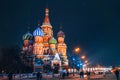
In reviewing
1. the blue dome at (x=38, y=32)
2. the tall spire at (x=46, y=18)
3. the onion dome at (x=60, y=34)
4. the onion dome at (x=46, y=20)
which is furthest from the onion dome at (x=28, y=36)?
the onion dome at (x=60, y=34)

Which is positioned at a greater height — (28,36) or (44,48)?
(28,36)

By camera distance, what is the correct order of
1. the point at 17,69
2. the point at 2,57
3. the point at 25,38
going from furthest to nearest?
1. the point at 25,38
2. the point at 17,69
3. the point at 2,57

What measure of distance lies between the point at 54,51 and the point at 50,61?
26.5ft

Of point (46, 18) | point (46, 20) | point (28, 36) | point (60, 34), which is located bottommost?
point (28, 36)

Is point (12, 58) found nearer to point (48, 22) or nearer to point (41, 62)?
point (41, 62)

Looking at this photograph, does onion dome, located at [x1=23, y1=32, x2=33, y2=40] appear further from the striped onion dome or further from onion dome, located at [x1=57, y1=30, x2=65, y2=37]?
onion dome, located at [x1=57, y1=30, x2=65, y2=37]

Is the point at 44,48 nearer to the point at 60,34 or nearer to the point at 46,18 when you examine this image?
the point at 60,34

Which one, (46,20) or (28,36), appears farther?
(46,20)

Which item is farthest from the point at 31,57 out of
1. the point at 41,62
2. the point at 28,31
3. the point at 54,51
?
the point at 28,31

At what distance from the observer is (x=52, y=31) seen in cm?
13188

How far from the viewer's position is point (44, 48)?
11950cm

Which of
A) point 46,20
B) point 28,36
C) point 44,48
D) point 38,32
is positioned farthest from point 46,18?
point 44,48

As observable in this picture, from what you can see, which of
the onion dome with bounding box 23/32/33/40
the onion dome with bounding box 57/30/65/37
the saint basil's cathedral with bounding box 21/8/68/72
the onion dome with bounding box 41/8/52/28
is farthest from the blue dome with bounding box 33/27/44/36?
the onion dome with bounding box 57/30/65/37

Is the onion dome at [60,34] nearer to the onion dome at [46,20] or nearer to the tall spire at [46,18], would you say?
the onion dome at [46,20]
